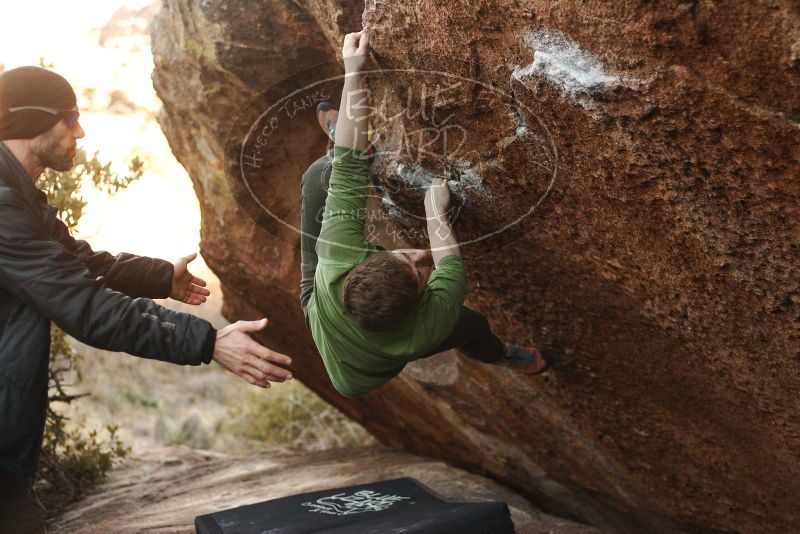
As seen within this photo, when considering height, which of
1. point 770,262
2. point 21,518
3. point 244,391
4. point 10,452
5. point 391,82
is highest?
point 391,82

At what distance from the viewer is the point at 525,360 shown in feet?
12.4

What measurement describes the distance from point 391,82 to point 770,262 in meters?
1.49

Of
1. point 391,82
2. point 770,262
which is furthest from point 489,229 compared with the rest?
point 770,262

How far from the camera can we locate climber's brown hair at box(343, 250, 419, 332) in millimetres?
2721

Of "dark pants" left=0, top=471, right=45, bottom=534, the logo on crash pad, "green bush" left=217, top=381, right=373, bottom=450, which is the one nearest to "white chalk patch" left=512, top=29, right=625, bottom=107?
the logo on crash pad

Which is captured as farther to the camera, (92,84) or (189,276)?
(92,84)

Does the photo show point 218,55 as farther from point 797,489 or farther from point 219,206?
point 797,489

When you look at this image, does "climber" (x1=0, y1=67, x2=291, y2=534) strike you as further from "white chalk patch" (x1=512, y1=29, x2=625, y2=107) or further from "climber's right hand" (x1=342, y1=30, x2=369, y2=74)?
"white chalk patch" (x1=512, y1=29, x2=625, y2=107)

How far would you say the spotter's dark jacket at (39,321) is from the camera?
257cm

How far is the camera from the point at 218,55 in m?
4.17

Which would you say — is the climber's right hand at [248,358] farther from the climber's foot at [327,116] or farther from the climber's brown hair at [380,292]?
the climber's foot at [327,116]

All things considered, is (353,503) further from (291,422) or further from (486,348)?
(291,422)

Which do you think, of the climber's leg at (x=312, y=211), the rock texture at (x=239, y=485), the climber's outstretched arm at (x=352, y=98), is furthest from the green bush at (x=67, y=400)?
the climber's outstretched arm at (x=352, y=98)

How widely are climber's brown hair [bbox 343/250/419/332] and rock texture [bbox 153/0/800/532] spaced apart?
22.7 inches
